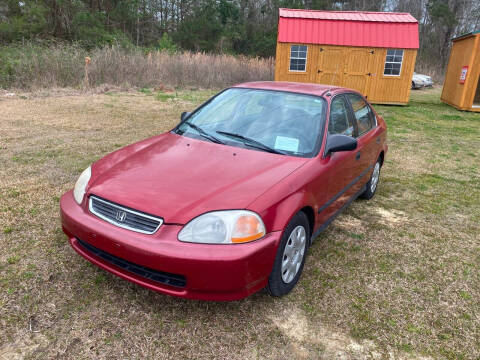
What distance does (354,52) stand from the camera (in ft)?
50.3

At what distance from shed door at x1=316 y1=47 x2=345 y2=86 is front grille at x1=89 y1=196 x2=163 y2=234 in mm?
14501

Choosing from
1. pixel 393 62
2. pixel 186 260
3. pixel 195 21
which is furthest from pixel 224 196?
pixel 195 21

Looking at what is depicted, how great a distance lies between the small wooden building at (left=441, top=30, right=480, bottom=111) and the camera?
529 inches

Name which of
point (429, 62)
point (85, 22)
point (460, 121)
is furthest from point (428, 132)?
point (429, 62)

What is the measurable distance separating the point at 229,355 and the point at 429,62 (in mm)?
34503

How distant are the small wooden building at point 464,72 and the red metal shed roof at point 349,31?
1.85 m

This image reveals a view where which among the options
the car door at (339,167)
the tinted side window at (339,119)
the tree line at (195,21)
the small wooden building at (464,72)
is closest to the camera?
the car door at (339,167)

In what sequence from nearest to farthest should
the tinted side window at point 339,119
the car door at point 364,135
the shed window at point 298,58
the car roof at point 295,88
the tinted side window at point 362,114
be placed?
the tinted side window at point 339,119, the car roof at point 295,88, the car door at point 364,135, the tinted side window at point 362,114, the shed window at point 298,58

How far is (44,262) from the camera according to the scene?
304cm

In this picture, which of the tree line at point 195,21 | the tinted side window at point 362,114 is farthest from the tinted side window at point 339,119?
the tree line at point 195,21

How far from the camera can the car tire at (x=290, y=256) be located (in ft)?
8.27

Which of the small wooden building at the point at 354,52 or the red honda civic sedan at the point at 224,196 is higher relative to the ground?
the small wooden building at the point at 354,52

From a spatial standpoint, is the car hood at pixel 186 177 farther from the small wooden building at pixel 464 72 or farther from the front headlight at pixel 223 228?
the small wooden building at pixel 464 72

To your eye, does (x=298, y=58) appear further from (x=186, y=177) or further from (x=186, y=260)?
(x=186, y=260)
